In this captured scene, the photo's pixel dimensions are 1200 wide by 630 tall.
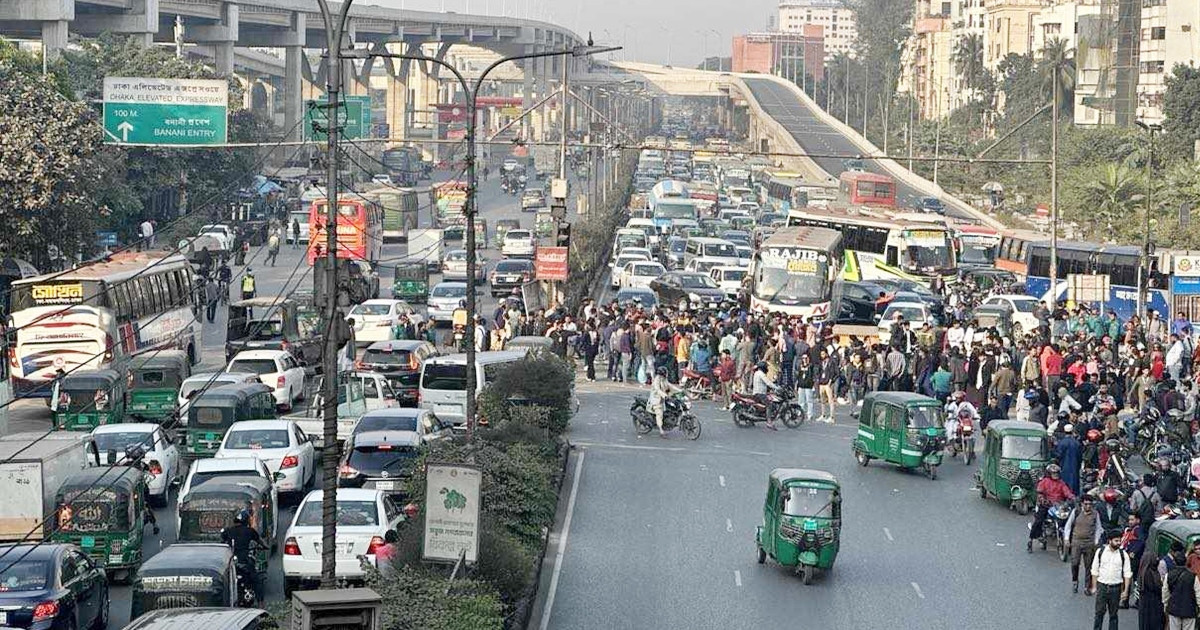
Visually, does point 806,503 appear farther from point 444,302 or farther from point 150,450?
point 444,302

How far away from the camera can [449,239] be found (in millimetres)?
87875

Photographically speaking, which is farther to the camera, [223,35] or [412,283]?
[223,35]

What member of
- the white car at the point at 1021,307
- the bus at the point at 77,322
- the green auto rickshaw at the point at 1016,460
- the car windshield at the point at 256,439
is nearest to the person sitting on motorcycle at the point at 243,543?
the car windshield at the point at 256,439

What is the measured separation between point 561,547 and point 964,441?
10244mm

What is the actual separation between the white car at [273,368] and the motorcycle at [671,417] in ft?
24.8

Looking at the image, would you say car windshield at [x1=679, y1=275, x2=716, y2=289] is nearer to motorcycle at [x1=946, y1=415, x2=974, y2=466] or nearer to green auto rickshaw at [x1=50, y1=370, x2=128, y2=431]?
motorcycle at [x1=946, y1=415, x2=974, y2=466]

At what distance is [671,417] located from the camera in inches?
1439

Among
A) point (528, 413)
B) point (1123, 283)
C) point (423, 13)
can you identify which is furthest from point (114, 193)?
point (423, 13)

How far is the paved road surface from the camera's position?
23266mm

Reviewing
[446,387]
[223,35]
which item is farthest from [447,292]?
[223,35]

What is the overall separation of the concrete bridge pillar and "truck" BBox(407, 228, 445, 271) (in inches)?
1542

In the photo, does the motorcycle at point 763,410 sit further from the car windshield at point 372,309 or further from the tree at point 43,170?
the tree at point 43,170

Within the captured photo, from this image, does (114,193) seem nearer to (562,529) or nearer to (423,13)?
(562,529)

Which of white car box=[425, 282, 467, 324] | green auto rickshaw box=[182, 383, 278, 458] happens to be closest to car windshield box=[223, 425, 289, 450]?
green auto rickshaw box=[182, 383, 278, 458]
